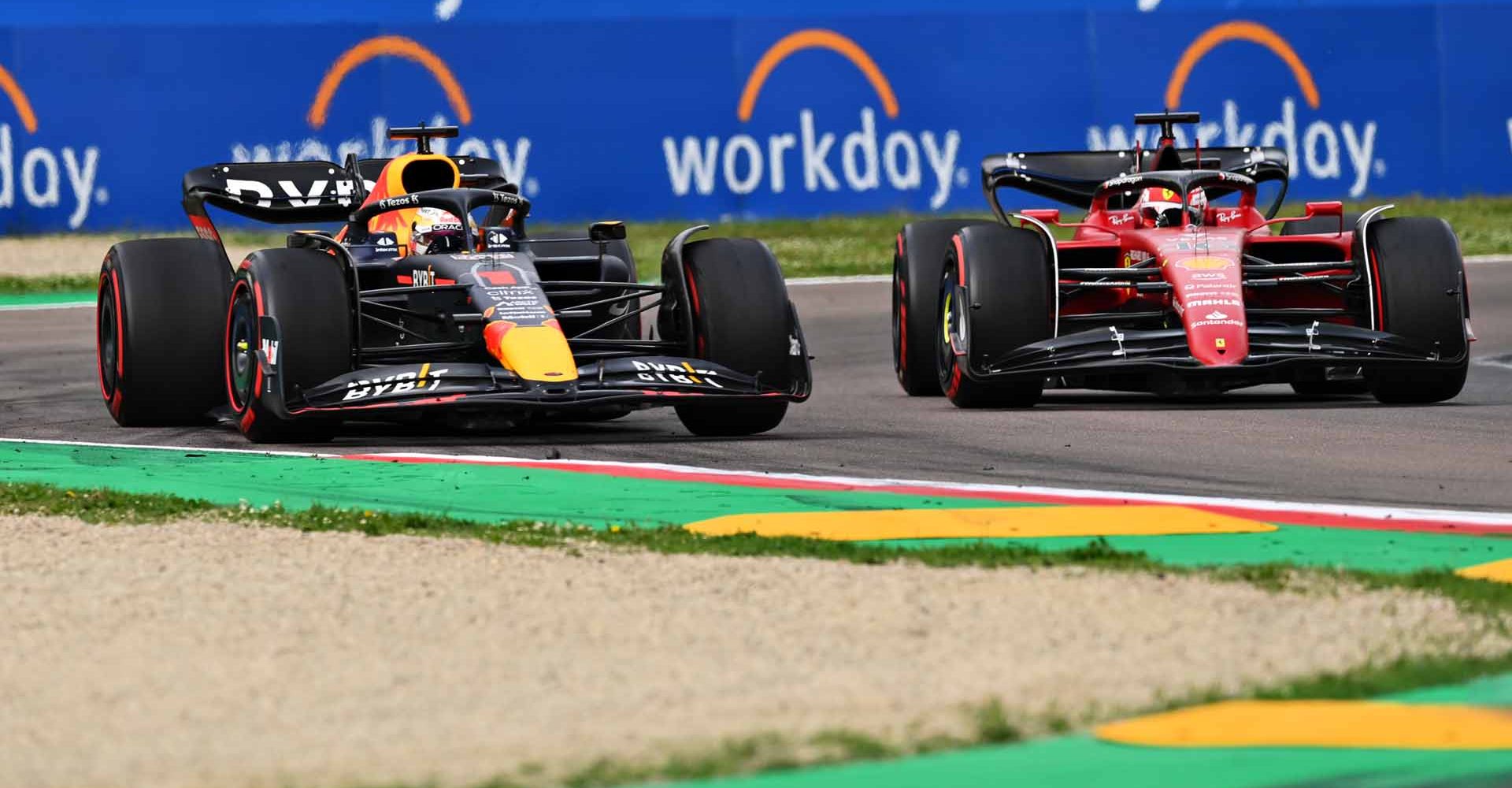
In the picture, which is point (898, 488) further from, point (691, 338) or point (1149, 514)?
point (691, 338)

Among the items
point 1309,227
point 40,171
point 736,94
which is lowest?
point 1309,227

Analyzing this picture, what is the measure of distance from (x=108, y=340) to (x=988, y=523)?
598cm

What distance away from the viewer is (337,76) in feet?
74.1

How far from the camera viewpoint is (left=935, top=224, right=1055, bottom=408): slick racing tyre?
12.0m

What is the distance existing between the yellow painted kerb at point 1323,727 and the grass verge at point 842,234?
670 inches

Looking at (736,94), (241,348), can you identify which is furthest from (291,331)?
(736,94)

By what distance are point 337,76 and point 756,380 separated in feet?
41.7

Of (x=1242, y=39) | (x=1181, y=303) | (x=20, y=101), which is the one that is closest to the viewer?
(x=1181, y=303)

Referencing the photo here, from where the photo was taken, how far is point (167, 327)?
1156cm

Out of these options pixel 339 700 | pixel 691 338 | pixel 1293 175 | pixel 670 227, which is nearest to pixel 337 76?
pixel 670 227

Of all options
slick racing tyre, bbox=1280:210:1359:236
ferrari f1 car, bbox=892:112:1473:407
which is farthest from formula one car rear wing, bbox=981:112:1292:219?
ferrari f1 car, bbox=892:112:1473:407

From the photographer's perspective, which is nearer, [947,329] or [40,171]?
[947,329]

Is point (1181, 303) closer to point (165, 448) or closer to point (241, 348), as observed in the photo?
point (241, 348)

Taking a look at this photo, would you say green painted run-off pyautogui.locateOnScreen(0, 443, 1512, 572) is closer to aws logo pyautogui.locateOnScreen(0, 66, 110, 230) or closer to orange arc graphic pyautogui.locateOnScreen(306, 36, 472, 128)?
aws logo pyautogui.locateOnScreen(0, 66, 110, 230)
